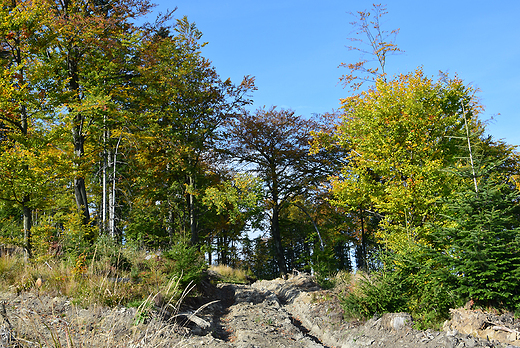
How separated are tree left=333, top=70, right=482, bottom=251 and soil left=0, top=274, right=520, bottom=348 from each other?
278 cm

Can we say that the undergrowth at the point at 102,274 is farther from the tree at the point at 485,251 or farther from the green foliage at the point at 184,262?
the tree at the point at 485,251

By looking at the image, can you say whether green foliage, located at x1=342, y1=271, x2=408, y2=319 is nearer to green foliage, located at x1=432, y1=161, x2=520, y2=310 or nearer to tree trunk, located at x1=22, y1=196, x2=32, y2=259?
green foliage, located at x1=432, y1=161, x2=520, y2=310

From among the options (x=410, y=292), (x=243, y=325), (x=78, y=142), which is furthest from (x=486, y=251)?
(x=78, y=142)

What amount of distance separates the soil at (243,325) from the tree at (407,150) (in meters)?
2.78

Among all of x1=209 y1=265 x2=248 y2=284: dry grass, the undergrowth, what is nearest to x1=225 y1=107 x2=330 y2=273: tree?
x1=209 y1=265 x2=248 y2=284: dry grass

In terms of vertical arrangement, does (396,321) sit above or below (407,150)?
below

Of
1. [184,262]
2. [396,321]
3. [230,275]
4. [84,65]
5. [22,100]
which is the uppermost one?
[84,65]

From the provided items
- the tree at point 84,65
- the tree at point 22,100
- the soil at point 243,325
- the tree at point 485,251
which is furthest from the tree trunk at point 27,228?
the tree at point 485,251

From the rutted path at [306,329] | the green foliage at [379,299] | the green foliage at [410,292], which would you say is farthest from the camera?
the green foliage at [379,299]

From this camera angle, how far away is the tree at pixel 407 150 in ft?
32.2

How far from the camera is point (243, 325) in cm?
885

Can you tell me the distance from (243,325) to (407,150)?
23.5 ft

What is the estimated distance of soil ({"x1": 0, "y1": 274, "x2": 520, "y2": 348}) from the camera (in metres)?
3.90

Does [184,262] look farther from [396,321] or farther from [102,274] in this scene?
[396,321]
